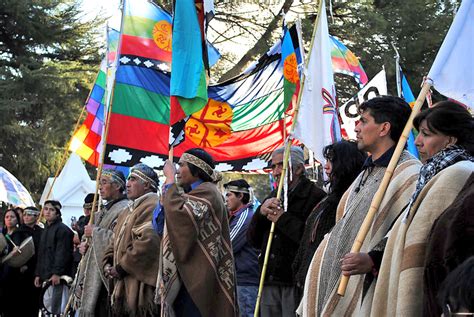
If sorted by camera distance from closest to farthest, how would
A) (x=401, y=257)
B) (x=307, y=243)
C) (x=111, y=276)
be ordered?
1. (x=401, y=257)
2. (x=307, y=243)
3. (x=111, y=276)

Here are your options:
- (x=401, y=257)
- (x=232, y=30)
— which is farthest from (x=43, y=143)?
(x=401, y=257)

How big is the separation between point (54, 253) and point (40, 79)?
1527 centimetres

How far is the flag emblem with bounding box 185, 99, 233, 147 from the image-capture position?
10.4 m

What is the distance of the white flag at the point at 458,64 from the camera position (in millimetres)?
4672

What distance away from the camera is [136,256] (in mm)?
7875

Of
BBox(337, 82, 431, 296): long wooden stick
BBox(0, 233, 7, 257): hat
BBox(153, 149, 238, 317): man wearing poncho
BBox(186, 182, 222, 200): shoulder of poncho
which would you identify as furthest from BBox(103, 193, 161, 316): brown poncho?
BBox(0, 233, 7, 257): hat

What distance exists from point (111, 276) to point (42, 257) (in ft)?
14.1

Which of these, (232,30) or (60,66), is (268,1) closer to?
(232,30)

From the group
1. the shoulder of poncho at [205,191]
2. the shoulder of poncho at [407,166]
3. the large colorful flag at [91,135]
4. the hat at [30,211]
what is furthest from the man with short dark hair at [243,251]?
the hat at [30,211]

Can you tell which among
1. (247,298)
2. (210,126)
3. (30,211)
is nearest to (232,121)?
(210,126)

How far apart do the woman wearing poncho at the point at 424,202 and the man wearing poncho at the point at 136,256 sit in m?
3.82

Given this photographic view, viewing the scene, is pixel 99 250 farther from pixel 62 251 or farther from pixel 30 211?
pixel 30 211

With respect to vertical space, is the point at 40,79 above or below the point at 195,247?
above

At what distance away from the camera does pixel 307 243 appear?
6.52 metres
